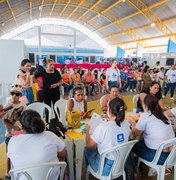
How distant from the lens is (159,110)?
1.91 metres

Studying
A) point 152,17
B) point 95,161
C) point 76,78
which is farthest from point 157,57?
point 95,161

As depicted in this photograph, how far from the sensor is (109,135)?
1.60 m

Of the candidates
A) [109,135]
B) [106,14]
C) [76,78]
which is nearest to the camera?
[109,135]

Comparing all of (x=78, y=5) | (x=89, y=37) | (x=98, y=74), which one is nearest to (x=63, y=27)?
(x=89, y=37)

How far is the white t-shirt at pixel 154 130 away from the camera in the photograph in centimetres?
184

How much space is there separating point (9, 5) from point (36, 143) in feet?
39.5

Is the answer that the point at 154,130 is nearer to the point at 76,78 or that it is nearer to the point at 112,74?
the point at 112,74

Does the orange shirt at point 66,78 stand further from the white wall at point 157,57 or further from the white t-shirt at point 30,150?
the white wall at point 157,57

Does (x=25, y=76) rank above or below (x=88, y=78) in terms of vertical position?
above

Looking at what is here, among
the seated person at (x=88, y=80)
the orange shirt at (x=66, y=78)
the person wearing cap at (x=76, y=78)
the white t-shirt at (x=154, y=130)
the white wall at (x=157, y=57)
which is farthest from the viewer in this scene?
the white wall at (x=157, y=57)

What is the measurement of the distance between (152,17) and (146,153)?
12.9 m

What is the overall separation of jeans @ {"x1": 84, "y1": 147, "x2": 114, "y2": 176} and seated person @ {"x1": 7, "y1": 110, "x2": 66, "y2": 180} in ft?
1.52

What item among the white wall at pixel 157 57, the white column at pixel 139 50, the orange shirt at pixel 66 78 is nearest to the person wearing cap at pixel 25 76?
the orange shirt at pixel 66 78

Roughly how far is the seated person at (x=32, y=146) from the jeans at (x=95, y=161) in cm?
46
